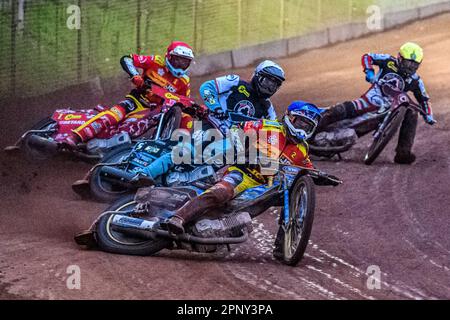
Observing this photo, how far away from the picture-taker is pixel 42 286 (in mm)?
8211

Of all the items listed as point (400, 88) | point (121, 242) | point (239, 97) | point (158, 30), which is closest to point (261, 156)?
point (121, 242)

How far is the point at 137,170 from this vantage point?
12.2m

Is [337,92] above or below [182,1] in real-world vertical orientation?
below

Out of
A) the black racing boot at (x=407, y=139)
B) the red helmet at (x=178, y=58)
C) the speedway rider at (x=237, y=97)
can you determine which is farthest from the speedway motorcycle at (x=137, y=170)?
the black racing boot at (x=407, y=139)

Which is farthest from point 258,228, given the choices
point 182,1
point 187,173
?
point 182,1

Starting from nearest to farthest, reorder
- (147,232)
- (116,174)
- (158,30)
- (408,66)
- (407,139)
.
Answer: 1. (147,232)
2. (116,174)
3. (407,139)
4. (408,66)
5. (158,30)

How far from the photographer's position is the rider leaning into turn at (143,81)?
1398 centimetres

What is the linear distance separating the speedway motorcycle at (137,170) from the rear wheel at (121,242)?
49.5 inches

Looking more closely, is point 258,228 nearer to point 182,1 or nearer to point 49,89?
point 49,89

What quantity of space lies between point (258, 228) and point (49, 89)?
894cm

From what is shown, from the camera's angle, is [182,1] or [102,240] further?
[182,1]

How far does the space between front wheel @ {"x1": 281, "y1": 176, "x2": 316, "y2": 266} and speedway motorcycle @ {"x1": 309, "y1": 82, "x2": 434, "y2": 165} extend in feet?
17.6

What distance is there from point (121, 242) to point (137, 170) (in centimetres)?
248

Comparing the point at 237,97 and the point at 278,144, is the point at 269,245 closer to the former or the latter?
the point at 278,144
